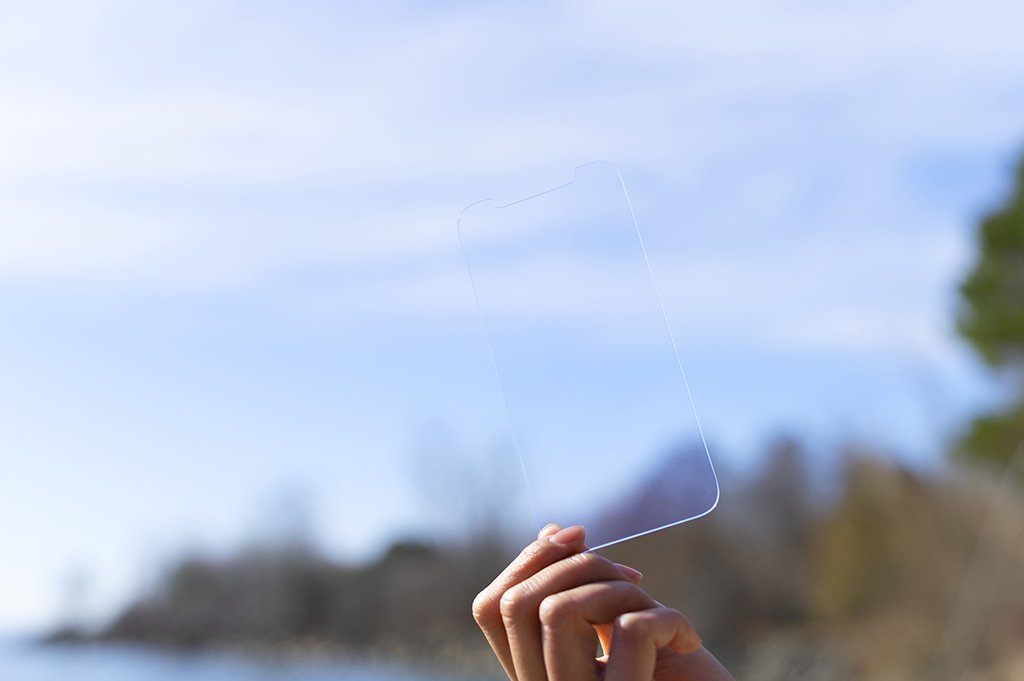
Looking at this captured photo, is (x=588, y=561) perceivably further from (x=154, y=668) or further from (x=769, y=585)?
(x=769, y=585)

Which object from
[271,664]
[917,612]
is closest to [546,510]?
[917,612]

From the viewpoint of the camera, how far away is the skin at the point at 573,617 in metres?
1.08

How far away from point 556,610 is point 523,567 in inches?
2.8

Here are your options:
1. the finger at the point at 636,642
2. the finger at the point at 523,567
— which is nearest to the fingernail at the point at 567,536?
the finger at the point at 523,567

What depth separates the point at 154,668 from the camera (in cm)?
2333

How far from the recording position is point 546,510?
1.41 meters

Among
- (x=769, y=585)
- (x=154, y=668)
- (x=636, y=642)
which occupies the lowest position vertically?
(x=769, y=585)

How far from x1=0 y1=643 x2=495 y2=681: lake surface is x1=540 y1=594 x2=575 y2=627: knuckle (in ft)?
64.0

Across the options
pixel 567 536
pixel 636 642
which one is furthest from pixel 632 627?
pixel 567 536

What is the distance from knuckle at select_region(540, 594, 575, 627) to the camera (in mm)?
1095

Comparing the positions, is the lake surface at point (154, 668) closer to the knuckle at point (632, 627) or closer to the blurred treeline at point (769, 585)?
the blurred treeline at point (769, 585)

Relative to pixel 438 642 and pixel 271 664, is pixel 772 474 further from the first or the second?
pixel 271 664

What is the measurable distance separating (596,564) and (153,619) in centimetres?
2555

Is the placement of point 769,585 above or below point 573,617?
below
